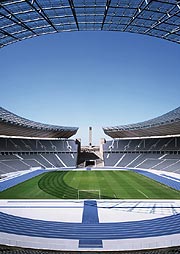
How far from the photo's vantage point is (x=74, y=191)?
30.1m

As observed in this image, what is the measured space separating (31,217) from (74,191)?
10.4 meters

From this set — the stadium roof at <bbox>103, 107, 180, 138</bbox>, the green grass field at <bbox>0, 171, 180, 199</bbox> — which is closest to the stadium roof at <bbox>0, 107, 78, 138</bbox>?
the green grass field at <bbox>0, 171, 180, 199</bbox>

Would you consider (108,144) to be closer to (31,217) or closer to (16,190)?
(16,190)

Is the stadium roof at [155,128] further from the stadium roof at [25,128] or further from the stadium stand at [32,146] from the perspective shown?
the stadium roof at [25,128]

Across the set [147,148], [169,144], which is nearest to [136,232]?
[169,144]

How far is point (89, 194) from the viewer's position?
92.8ft

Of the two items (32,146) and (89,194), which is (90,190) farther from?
(32,146)

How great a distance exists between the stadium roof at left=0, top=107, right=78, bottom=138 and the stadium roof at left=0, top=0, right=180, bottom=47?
19.2 m

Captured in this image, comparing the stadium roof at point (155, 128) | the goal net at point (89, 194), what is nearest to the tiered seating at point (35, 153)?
the stadium roof at point (155, 128)

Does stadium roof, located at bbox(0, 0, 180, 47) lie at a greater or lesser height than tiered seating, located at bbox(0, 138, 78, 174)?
greater

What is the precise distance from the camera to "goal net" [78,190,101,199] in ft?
88.4

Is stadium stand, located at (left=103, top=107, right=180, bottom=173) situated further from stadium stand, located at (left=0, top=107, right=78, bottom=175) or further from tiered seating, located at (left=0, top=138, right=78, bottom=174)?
stadium stand, located at (left=0, top=107, right=78, bottom=175)

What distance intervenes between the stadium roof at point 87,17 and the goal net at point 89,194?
1634 centimetres

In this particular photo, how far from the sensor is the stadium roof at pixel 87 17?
57.6 feet
